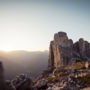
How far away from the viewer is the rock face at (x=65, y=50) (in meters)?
73.9

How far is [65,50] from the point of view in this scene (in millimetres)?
76750

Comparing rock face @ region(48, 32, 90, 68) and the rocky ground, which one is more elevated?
rock face @ region(48, 32, 90, 68)

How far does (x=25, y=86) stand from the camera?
13156 millimetres

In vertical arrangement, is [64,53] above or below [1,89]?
above

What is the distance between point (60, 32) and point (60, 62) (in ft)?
63.0

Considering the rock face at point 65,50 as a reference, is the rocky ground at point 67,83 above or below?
below

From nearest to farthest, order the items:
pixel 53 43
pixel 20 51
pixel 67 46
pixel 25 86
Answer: pixel 25 86 → pixel 67 46 → pixel 53 43 → pixel 20 51

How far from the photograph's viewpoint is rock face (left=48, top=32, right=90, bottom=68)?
73.9 m

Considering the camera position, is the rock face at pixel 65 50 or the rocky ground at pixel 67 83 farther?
the rock face at pixel 65 50

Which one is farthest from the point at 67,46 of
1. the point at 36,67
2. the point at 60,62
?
the point at 36,67

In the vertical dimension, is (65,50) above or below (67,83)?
above

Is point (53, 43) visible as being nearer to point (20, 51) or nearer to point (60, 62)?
point (60, 62)

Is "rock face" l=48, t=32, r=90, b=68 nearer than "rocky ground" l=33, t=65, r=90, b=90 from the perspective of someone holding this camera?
No

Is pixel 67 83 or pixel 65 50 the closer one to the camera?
pixel 67 83
